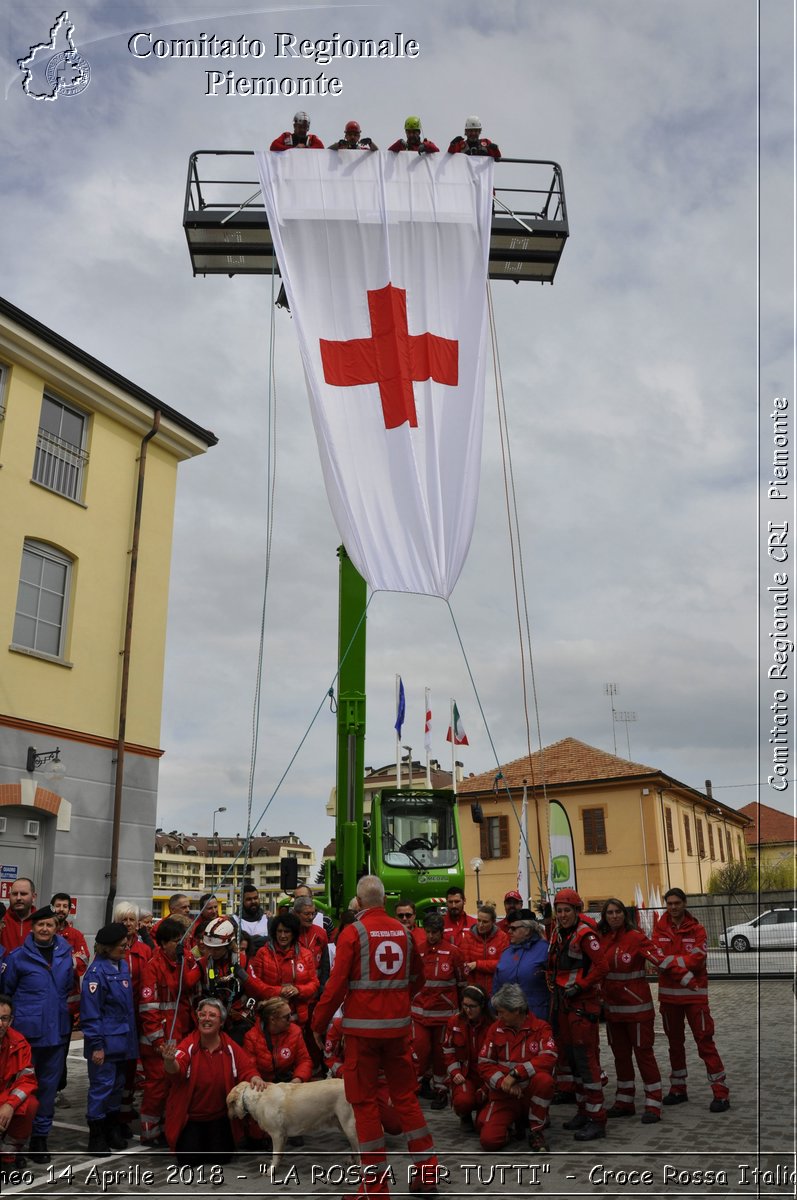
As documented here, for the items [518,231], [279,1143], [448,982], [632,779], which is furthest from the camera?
[632,779]

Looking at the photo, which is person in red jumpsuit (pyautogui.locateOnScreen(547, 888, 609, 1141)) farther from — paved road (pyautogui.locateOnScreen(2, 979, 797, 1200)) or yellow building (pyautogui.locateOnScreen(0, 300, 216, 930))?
yellow building (pyautogui.locateOnScreen(0, 300, 216, 930))

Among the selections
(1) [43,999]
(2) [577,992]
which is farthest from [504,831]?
(1) [43,999]

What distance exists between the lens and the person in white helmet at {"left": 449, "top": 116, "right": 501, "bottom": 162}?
38.2 feet

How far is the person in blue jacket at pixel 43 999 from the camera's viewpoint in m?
7.19

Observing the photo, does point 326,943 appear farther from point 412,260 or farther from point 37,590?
point 37,590

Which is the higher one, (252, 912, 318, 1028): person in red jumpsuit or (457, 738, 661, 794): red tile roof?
(457, 738, 661, 794): red tile roof

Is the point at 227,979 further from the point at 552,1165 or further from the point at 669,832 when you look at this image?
the point at 669,832

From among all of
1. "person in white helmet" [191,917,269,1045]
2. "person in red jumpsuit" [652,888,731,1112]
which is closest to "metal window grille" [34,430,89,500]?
"person in white helmet" [191,917,269,1045]

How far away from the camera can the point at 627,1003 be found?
304 inches

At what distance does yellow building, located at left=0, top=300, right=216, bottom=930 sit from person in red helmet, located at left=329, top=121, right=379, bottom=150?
6.60 meters

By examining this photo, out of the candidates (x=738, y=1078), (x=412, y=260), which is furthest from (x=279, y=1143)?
(x=412, y=260)

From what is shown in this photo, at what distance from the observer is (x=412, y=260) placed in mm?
10633

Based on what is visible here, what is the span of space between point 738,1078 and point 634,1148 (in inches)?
118

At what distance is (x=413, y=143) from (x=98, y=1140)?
11041mm
